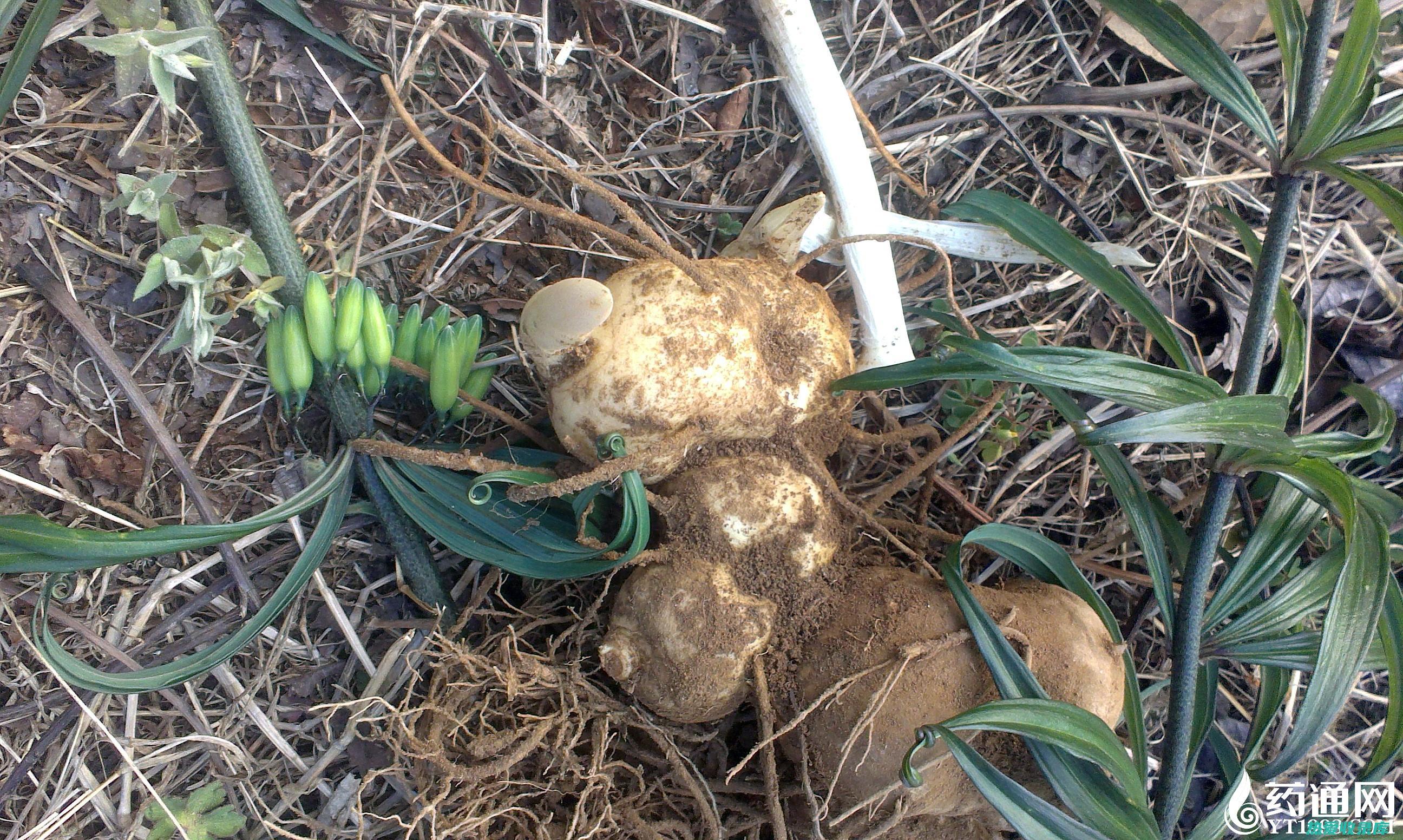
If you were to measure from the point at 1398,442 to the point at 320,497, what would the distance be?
1.95 m

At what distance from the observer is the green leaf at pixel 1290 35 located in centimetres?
103

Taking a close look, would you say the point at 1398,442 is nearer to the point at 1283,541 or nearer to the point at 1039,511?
the point at 1283,541

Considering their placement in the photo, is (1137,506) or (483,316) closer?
(1137,506)

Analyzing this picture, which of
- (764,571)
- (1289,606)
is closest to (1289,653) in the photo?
(1289,606)

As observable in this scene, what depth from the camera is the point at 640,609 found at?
117 cm

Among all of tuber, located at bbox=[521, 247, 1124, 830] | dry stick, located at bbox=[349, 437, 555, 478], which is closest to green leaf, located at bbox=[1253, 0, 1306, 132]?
tuber, located at bbox=[521, 247, 1124, 830]

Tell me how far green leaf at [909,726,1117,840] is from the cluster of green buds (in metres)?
0.84

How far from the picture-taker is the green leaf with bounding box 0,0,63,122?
39.2 inches

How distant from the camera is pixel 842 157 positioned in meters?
1.28

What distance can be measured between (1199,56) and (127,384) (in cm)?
157

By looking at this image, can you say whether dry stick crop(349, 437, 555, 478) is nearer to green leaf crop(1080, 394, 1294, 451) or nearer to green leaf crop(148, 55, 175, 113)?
green leaf crop(148, 55, 175, 113)

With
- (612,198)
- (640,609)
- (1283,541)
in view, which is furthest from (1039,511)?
(612,198)

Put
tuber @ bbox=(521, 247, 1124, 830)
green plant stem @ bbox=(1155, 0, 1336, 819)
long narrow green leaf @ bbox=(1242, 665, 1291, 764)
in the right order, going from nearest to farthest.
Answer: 1. green plant stem @ bbox=(1155, 0, 1336, 819)
2. tuber @ bbox=(521, 247, 1124, 830)
3. long narrow green leaf @ bbox=(1242, 665, 1291, 764)

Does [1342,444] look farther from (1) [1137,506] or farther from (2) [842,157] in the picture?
(2) [842,157]
